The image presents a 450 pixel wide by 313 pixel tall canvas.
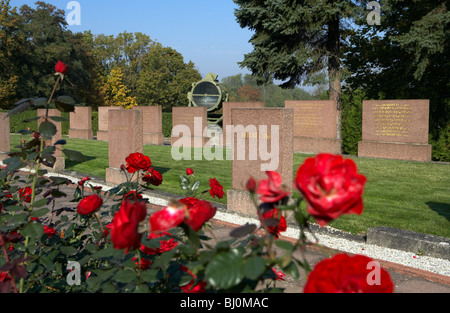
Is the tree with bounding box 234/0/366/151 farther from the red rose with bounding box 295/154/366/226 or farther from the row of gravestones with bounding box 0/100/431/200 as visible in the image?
the red rose with bounding box 295/154/366/226

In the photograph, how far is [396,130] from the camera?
13.6 m

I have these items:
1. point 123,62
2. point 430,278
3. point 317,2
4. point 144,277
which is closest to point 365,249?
point 430,278

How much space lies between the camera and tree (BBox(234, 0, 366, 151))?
18125 mm

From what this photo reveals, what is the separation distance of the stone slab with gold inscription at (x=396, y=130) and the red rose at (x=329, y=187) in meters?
13.3

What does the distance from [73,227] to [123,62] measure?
209 feet

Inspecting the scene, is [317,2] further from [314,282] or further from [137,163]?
[314,282]

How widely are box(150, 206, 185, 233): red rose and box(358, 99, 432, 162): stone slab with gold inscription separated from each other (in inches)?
527

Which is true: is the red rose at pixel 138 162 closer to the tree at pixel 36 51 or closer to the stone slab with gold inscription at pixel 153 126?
the stone slab with gold inscription at pixel 153 126

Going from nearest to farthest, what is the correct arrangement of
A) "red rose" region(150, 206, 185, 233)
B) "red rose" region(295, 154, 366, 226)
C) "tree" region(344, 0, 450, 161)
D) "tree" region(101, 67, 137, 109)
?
1. "red rose" region(295, 154, 366, 226)
2. "red rose" region(150, 206, 185, 233)
3. "tree" region(344, 0, 450, 161)
4. "tree" region(101, 67, 137, 109)

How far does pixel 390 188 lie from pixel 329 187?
863cm

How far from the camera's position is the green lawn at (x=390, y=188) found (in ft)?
20.5

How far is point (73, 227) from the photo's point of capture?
261 centimetres

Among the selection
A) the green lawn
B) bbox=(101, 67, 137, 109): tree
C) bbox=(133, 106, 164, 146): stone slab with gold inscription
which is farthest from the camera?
bbox=(101, 67, 137, 109): tree

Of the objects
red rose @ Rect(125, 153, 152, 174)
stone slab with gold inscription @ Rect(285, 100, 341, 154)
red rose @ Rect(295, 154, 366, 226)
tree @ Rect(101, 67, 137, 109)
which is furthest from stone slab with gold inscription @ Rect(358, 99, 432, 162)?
tree @ Rect(101, 67, 137, 109)
